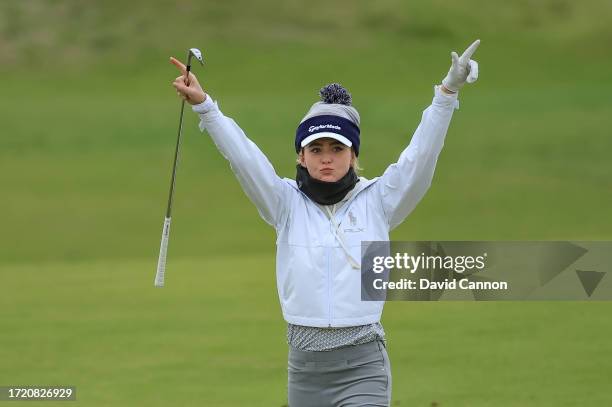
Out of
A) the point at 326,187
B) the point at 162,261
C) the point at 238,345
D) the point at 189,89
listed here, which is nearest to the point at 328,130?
the point at 326,187

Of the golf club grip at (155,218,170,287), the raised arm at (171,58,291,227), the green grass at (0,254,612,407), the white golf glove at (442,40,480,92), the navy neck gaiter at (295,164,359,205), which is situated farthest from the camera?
the green grass at (0,254,612,407)

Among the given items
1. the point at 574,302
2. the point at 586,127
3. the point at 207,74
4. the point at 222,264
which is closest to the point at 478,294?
the point at 574,302

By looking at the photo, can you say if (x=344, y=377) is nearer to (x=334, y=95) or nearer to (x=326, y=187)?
(x=326, y=187)

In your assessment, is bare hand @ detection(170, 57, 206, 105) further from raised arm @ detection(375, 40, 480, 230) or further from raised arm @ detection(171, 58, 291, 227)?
raised arm @ detection(375, 40, 480, 230)

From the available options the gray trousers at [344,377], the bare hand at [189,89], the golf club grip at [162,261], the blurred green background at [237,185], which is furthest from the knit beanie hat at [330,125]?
the blurred green background at [237,185]

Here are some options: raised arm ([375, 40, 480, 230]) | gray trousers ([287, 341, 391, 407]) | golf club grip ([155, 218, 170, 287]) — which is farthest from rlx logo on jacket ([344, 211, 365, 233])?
golf club grip ([155, 218, 170, 287])

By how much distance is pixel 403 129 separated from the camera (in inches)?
1304

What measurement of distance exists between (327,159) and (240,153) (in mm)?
306

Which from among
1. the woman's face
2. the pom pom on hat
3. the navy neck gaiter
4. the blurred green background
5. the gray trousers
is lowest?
the gray trousers

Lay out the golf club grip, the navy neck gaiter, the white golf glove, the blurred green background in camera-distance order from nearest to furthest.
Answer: the white golf glove < the navy neck gaiter < the golf club grip < the blurred green background

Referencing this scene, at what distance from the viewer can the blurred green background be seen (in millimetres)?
8945

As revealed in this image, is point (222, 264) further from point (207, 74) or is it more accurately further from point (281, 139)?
point (207, 74)

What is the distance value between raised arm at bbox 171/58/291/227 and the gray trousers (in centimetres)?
50

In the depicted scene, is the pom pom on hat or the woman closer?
the woman
